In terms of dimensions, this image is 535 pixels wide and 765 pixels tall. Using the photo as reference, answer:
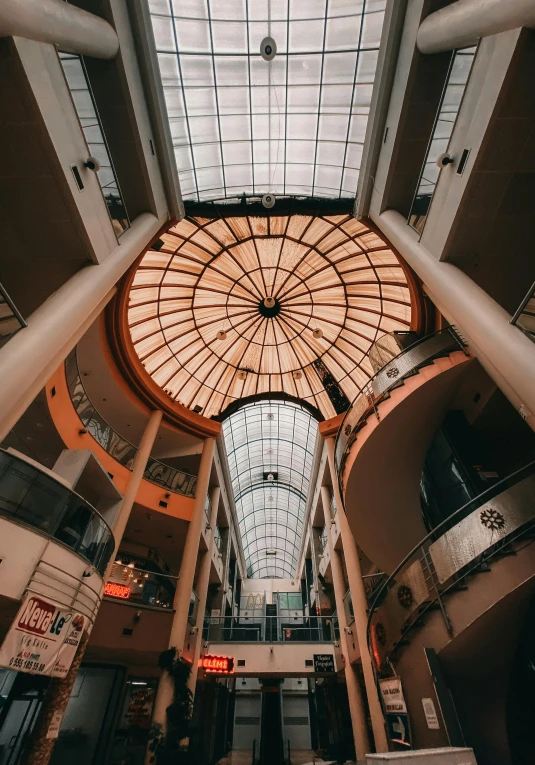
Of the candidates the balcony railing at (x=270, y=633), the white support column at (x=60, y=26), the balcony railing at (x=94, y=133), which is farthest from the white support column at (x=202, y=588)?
the white support column at (x=60, y=26)

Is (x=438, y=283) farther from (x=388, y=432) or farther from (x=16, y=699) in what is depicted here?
(x=16, y=699)

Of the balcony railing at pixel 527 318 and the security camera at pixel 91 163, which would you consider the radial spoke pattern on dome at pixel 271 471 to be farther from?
the balcony railing at pixel 527 318

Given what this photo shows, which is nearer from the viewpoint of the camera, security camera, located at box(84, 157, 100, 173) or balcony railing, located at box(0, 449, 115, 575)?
balcony railing, located at box(0, 449, 115, 575)

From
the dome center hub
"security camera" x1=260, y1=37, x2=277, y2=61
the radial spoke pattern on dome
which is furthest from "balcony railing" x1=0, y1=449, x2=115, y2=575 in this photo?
the radial spoke pattern on dome

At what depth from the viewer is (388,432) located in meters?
10.6

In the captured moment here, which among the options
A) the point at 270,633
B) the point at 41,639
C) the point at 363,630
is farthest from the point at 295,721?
the point at 41,639

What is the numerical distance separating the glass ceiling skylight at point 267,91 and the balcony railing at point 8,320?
9691 millimetres

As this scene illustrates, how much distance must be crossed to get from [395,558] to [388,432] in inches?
179

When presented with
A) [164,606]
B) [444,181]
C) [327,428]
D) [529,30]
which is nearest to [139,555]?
[164,606]

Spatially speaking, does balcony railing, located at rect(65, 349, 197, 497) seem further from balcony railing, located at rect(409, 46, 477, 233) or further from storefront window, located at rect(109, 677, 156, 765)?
balcony railing, located at rect(409, 46, 477, 233)

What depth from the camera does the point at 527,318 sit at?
18.3ft

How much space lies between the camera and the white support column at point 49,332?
5211 mm

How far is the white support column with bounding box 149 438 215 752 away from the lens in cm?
1113

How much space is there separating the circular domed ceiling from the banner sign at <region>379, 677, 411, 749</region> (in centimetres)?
1442
